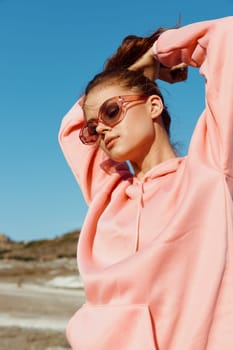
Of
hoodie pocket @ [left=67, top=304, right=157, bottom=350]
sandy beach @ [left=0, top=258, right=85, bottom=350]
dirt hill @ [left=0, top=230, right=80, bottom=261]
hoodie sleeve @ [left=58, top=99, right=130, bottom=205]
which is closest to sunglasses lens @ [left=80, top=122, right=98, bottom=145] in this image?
hoodie sleeve @ [left=58, top=99, right=130, bottom=205]

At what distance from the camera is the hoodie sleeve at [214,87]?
1540 millimetres

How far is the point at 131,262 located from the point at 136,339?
0.60ft

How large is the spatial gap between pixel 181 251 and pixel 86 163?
0.71 meters

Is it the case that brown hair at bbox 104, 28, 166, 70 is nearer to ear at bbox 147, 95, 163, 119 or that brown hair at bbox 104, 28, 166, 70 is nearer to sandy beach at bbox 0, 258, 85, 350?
ear at bbox 147, 95, 163, 119

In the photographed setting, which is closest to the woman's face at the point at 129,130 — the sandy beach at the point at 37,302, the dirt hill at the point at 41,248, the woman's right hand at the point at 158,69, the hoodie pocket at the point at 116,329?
the woman's right hand at the point at 158,69

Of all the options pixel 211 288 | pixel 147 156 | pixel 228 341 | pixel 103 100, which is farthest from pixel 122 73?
pixel 228 341

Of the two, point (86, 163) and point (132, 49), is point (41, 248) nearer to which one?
point (86, 163)

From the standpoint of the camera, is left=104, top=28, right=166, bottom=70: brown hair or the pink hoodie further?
left=104, top=28, right=166, bottom=70: brown hair

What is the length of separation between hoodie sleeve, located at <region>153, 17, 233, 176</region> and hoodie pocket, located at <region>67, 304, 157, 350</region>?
41cm

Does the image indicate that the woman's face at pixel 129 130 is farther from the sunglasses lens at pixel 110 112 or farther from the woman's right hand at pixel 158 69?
the woman's right hand at pixel 158 69

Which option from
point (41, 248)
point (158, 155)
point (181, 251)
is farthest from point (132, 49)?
point (41, 248)

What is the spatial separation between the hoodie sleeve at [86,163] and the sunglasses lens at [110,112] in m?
0.27

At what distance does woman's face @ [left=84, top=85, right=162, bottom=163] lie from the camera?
67.8 inches

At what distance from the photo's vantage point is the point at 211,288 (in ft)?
4.77
